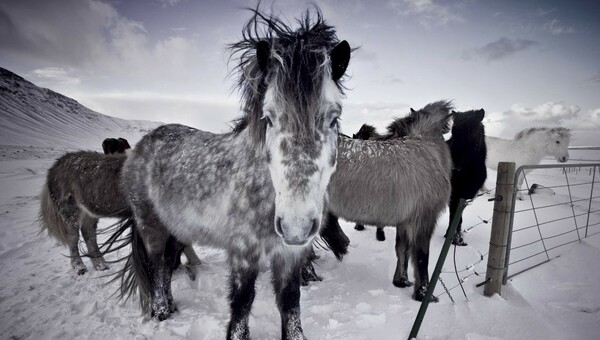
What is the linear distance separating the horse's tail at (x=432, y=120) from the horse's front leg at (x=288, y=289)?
2696mm

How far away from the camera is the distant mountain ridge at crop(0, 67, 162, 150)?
42.5 metres

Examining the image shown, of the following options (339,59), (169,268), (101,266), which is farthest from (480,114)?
(101,266)

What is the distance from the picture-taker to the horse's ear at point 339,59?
5.39 ft

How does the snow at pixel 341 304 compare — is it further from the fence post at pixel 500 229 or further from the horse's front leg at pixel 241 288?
the horse's front leg at pixel 241 288

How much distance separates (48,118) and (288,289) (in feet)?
267

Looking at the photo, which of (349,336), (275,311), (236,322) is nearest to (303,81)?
(236,322)

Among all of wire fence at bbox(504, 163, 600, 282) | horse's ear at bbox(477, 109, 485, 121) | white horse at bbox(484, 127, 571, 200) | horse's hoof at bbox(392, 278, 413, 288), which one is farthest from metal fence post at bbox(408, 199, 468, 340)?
white horse at bbox(484, 127, 571, 200)

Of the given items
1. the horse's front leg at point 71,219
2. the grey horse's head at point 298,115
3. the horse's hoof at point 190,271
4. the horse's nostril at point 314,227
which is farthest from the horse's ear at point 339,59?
the horse's front leg at point 71,219

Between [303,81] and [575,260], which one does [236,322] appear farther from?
[575,260]

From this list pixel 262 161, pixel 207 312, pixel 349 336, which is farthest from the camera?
pixel 207 312

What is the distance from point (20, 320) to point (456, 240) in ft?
20.5

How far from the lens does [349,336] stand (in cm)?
236

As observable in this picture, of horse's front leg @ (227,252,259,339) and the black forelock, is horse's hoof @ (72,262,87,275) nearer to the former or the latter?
horse's front leg @ (227,252,259,339)

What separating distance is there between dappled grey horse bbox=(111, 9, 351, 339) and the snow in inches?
16.0
